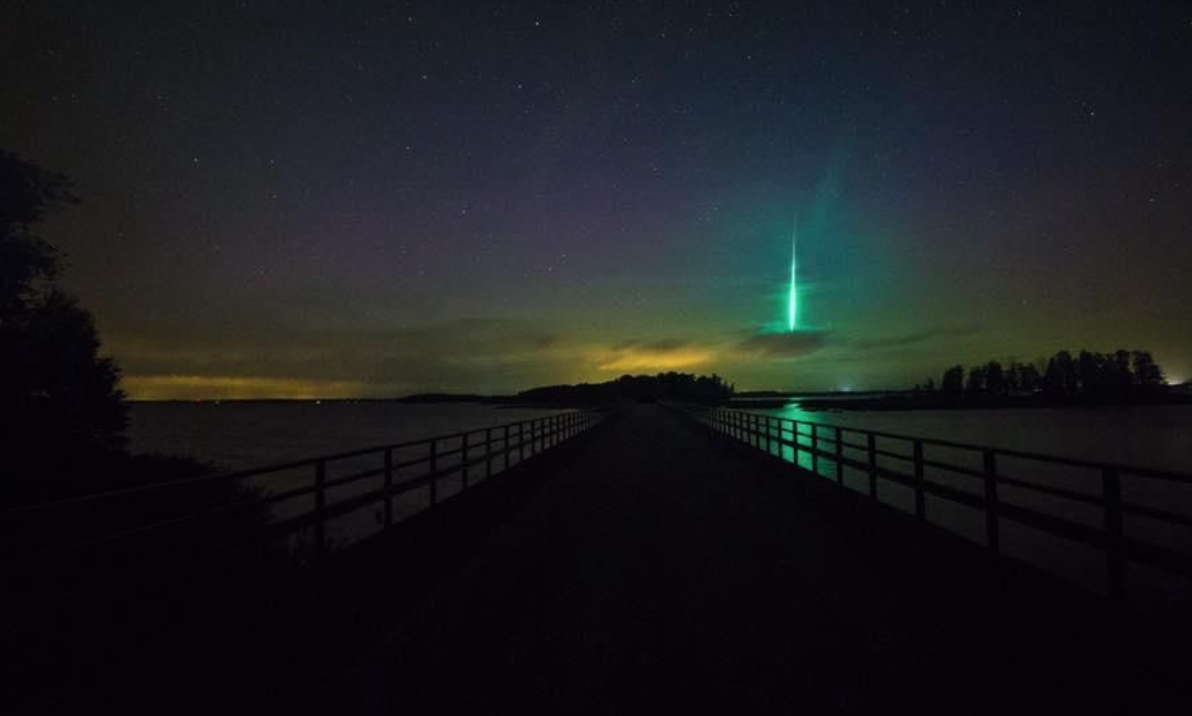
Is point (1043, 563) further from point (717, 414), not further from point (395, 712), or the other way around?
point (717, 414)

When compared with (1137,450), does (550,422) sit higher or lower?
higher

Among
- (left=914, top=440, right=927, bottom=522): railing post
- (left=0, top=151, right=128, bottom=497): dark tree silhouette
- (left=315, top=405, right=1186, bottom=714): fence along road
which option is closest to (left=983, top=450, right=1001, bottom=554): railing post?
(left=315, top=405, right=1186, bottom=714): fence along road

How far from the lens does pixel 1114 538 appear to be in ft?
17.7

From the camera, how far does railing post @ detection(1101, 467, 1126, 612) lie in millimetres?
5391

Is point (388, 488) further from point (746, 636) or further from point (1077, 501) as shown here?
point (1077, 501)

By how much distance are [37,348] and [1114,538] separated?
27.0m

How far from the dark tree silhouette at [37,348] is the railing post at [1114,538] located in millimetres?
23300

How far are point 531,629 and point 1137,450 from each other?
87.7 m

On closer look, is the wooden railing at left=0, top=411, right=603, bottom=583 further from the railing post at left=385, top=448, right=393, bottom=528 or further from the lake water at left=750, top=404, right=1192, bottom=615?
the lake water at left=750, top=404, right=1192, bottom=615

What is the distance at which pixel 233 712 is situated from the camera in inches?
171

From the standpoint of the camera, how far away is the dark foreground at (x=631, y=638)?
14.9 ft

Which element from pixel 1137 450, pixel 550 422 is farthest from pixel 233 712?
pixel 1137 450

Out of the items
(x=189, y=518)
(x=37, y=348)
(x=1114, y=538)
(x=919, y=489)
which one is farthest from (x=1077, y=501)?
(x=37, y=348)

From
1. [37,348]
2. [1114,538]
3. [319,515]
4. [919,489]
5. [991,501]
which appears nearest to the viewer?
[1114,538]
